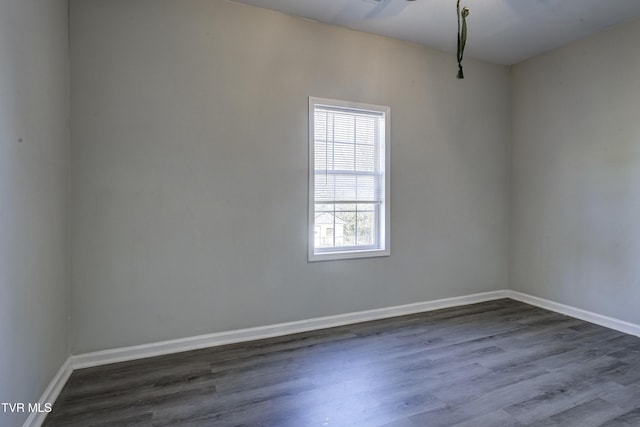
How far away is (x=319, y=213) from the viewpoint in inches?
129

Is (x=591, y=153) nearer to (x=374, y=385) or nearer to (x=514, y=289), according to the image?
(x=514, y=289)

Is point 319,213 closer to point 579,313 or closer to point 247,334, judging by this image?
point 247,334

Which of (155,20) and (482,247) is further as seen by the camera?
(482,247)

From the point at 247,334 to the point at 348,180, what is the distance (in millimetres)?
1805

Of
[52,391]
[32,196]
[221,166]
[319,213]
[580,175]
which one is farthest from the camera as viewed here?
[580,175]

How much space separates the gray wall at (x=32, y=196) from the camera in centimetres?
154

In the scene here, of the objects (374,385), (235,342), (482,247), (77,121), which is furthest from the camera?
(482,247)

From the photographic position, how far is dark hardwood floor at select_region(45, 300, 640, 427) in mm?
1891

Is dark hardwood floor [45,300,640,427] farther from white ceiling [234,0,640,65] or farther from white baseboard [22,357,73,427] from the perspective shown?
white ceiling [234,0,640,65]

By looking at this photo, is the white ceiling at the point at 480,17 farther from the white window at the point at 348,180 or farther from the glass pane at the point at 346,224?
the glass pane at the point at 346,224

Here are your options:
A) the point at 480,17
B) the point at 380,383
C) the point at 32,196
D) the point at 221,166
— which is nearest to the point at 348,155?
the point at 221,166

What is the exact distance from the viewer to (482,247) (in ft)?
13.5

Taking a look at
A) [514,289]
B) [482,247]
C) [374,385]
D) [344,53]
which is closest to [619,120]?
[482,247]

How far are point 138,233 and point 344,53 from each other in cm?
259
